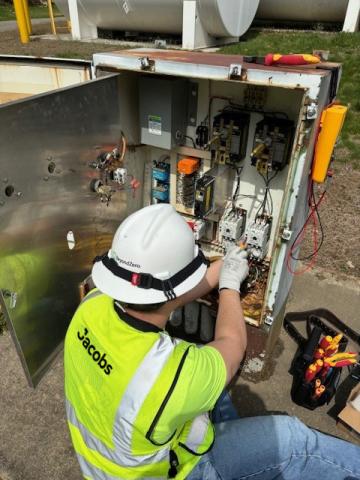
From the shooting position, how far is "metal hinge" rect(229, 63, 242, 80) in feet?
5.64

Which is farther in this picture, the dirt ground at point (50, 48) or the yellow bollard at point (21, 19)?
the yellow bollard at point (21, 19)

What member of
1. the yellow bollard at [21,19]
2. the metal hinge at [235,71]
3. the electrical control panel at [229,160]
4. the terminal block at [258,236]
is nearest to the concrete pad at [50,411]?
the electrical control panel at [229,160]

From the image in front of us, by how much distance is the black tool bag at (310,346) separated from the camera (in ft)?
8.18

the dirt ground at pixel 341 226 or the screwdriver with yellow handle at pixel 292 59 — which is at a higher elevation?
the screwdriver with yellow handle at pixel 292 59

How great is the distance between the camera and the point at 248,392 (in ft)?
8.81

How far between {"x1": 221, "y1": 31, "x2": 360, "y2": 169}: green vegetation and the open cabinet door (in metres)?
5.04

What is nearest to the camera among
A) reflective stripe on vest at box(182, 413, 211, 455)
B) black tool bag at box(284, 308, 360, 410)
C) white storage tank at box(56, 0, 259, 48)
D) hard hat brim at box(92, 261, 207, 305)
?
hard hat brim at box(92, 261, 207, 305)

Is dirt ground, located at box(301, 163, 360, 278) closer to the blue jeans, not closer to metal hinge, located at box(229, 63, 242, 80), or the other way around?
the blue jeans

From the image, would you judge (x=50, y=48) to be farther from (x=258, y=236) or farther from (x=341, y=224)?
(x=258, y=236)

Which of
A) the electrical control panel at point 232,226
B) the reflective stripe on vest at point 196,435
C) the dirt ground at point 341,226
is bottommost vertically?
the dirt ground at point 341,226

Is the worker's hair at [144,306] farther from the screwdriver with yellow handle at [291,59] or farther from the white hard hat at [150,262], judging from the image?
the screwdriver with yellow handle at [291,59]

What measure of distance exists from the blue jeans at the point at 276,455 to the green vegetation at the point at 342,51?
5.15m

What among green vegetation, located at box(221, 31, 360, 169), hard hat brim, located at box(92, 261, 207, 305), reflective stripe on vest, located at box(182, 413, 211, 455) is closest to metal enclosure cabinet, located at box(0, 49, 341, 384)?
hard hat brim, located at box(92, 261, 207, 305)

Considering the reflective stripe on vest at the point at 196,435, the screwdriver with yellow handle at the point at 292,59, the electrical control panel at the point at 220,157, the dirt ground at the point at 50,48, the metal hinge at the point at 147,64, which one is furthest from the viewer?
the dirt ground at the point at 50,48
